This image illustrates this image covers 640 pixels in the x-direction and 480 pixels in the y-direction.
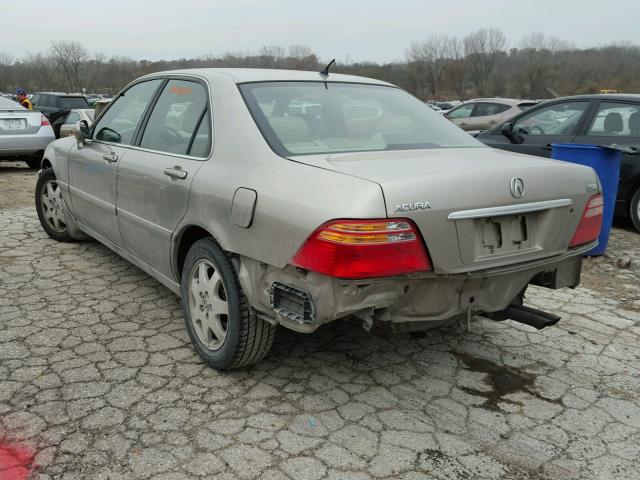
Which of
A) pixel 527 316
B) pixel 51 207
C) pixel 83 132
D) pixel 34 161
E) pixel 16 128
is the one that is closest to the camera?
pixel 527 316

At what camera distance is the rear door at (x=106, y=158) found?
3994 millimetres

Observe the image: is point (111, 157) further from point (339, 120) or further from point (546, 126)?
point (546, 126)

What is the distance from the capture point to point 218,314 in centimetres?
301

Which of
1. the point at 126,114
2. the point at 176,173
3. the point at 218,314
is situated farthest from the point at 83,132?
the point at 218,314

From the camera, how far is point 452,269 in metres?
2.42

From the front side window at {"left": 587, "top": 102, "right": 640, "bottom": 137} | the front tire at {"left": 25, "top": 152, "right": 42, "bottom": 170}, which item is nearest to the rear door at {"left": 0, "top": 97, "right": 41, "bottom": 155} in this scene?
the front tire at {"left": 25, "top": 152, "right": 42, "bottom": 170}

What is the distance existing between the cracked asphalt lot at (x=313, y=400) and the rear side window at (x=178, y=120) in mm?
1167

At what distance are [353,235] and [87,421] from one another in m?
1.52

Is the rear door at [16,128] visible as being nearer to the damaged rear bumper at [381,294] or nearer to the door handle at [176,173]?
the door handle at [176,173]

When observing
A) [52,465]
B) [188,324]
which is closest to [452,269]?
[188,324]

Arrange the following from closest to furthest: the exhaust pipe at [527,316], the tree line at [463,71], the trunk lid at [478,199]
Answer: the trunk lid at [478,199], the exhaust pipe at [527,316], the tree line at [463,71]

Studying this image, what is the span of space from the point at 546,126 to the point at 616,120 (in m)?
0.80

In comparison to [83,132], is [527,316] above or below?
below

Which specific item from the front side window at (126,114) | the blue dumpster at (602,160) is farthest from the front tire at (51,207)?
the blue dumpster at (602,160)
